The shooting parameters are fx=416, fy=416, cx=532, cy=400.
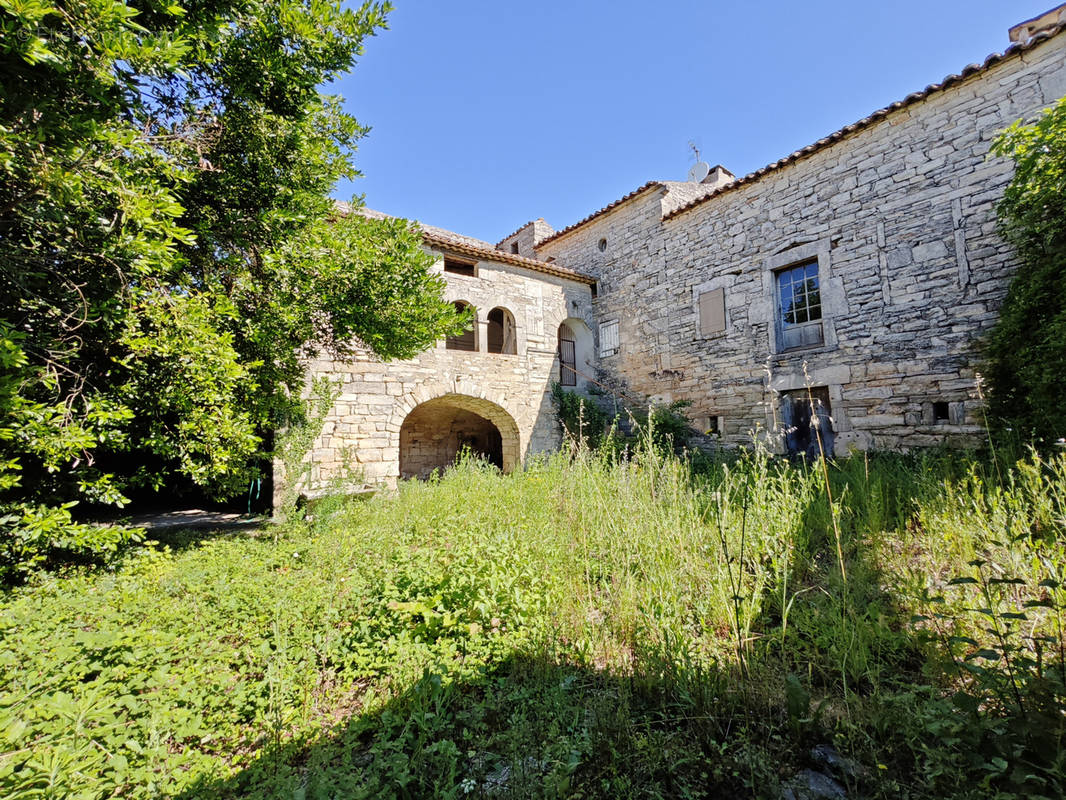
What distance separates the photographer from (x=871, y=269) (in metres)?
6.61

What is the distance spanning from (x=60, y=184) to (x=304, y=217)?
1853 millimetres

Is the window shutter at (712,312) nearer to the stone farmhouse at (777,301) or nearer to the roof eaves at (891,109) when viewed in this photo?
the stone farmhouse at (777,301)

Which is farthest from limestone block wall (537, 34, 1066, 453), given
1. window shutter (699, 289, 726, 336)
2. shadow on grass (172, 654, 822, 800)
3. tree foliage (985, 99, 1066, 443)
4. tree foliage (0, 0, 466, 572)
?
tree foliage (0, 0, 466, 572)

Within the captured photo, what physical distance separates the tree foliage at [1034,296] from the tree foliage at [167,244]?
21.4 feet

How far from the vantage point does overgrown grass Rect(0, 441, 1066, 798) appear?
1.51 meters

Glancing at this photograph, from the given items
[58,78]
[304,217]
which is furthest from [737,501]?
[58,78]

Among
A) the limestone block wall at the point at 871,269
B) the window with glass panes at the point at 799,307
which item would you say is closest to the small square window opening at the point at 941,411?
the limestone block wall at the point at 871,269

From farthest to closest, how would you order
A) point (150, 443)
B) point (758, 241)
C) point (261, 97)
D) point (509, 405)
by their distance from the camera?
point (509, 405)
point (758, 241)
point (261, 97)
point (150, 443)

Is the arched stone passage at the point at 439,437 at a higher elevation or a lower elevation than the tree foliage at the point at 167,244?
lower

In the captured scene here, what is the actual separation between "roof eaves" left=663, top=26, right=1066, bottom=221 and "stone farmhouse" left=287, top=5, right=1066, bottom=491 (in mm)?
25

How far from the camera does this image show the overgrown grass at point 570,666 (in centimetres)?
151

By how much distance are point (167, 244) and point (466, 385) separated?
6015mm

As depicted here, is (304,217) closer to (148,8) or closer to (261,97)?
(261,97)

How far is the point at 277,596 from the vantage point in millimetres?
3008
